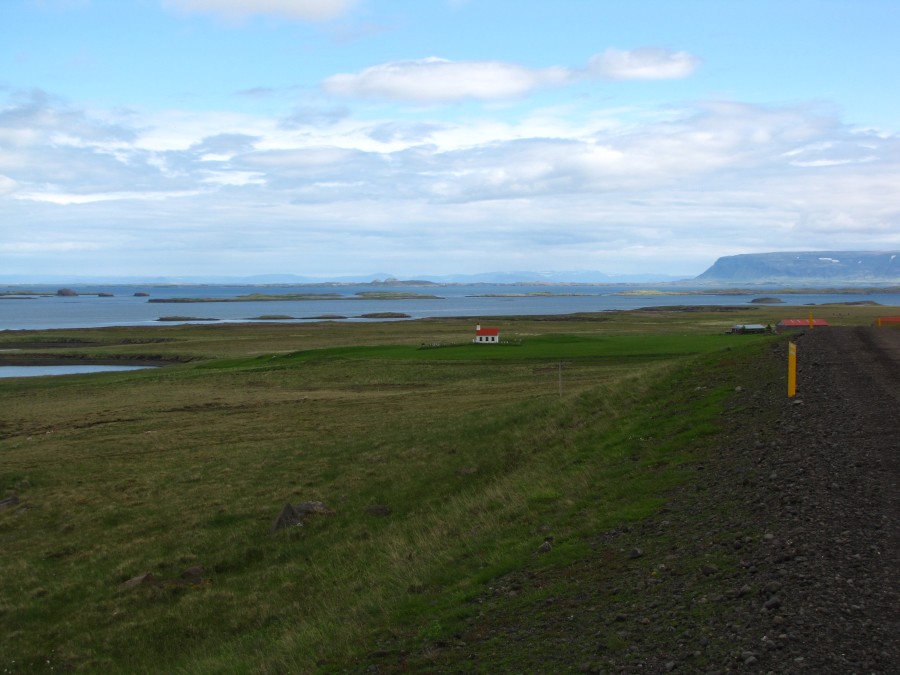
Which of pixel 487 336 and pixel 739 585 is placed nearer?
pixel 739 585

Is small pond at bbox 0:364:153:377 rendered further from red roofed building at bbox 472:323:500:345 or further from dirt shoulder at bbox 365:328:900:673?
dirt shoulder at bbox 365:328:900:673

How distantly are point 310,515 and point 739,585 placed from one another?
12050 millimetres

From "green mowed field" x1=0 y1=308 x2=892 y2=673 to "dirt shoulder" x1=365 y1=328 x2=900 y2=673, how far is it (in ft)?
2.84

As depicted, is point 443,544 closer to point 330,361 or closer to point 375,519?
point 375,519

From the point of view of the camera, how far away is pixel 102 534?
18.1m

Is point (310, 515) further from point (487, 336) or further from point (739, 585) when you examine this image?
point (487, 336)

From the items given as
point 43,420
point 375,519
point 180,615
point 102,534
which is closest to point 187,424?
point 43,420

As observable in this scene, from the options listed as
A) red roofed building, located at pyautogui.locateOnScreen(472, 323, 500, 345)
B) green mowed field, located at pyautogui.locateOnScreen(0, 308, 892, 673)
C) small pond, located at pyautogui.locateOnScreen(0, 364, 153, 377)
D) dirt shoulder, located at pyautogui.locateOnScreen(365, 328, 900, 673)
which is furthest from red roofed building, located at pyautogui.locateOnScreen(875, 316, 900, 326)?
small pond, located at pyautogui.locateOnScreen(0, 364, 153, 377)

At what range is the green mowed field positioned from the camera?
11.7 meters

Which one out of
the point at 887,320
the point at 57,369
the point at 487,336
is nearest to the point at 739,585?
the point at 887,320

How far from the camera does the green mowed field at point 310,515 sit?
11.7 meters

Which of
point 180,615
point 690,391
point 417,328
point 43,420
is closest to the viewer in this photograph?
point 180,615

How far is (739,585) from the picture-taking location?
300 inches

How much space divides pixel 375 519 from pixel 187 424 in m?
18.2
